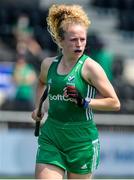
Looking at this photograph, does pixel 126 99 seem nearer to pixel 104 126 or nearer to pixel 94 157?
pixel 104 126

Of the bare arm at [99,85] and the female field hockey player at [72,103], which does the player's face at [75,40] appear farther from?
the bare arm at [99,85]

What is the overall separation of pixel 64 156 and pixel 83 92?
556 mm

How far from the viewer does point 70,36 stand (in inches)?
269

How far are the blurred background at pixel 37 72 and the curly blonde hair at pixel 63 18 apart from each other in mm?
5059

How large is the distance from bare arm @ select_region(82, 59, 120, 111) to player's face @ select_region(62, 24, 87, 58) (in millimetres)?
147

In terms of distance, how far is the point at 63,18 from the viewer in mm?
6926

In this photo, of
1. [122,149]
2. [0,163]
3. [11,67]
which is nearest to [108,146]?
[122,149]

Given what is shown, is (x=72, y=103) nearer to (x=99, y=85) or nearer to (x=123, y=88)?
(x=99, y=85)

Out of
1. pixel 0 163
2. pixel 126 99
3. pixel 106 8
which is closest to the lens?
pixel 0 163

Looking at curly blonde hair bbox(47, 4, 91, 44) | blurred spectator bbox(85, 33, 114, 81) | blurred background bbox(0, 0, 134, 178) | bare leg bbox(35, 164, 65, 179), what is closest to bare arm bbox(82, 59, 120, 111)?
curly blonde hair bbox(47, 4, 91, 44)

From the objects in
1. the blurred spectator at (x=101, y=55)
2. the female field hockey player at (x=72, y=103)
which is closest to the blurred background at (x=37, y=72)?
the blurred spectator at (x=101, y=55)

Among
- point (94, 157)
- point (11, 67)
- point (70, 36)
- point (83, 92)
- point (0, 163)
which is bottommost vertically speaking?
point (0, 163)

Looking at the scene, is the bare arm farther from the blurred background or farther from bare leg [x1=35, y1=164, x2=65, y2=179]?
the blurred background

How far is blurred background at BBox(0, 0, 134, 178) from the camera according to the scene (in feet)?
39.6
